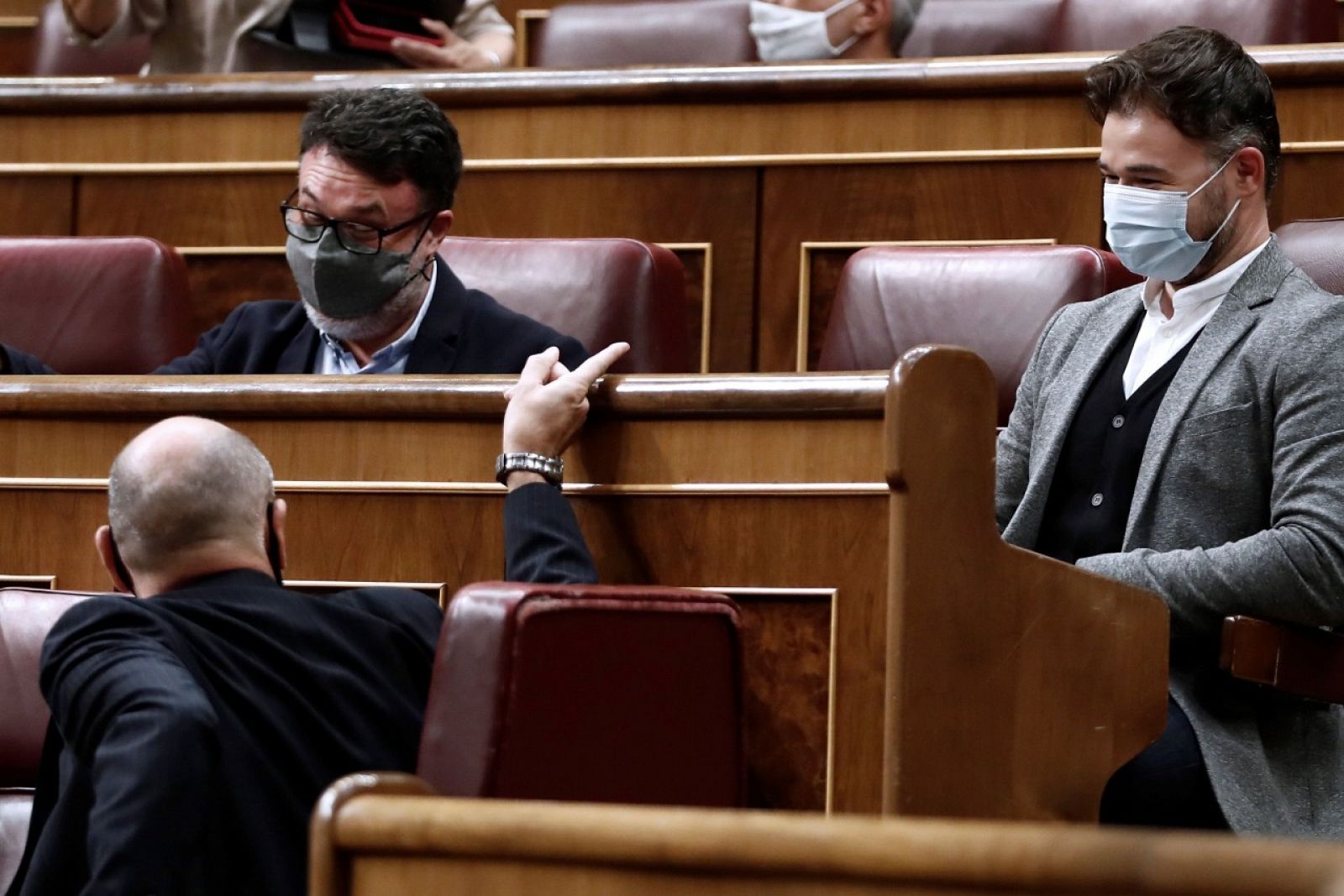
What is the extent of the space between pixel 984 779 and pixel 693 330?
Result: 75cm

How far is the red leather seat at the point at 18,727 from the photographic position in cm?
84

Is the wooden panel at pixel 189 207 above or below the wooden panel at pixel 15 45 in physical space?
below

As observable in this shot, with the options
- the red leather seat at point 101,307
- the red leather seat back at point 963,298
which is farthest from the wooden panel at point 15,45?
the red leather seat back at point 963,298

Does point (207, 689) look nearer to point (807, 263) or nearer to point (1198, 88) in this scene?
point (1198, 88)

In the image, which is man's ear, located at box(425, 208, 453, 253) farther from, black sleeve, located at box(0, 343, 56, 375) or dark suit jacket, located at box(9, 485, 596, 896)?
dark suit jacket, located at box(9, 485, 596, 896)

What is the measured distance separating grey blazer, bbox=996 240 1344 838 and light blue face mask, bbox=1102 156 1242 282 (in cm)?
3

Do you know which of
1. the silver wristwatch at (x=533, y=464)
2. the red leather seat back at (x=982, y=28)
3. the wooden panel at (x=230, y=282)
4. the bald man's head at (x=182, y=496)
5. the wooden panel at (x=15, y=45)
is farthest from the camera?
Result: the wooden panel at (x=15, y=45)

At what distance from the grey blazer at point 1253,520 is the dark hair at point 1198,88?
63 millimetres

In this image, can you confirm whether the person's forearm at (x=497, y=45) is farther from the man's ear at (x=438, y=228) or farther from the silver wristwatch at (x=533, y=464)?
the silver wristwatch at (x=533, y=464)

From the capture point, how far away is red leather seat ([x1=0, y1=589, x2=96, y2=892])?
32.9 inches

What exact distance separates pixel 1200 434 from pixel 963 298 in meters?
0.33

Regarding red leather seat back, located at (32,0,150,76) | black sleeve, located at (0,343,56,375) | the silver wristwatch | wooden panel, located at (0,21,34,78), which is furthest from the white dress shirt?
wooden panel, located at (0,21,34,78)

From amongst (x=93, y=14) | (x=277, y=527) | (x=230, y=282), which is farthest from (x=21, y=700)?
(x=93, y=14)

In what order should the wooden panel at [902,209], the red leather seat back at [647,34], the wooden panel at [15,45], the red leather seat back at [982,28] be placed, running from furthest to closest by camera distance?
the wooden panel at [15,45] → the red leather seat back at [647,34] → the red leather seat back at [982,28] → the wooden panel at [902,209]
